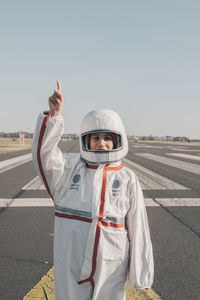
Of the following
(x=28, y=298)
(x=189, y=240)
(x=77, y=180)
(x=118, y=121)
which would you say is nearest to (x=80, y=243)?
(x=77, y=180)

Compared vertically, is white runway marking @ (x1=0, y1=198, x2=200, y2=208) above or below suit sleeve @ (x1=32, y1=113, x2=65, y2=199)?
below

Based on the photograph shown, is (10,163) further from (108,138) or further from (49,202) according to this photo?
A: (108,138)

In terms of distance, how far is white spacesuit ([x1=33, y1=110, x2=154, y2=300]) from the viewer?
1.63 m

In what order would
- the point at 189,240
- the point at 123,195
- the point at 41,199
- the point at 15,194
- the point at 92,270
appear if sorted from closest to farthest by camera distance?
1. the point at 92,270
2. the point at 123,195
3. the point at 189,240
4. the point at 41,199
5. the point at 15,194

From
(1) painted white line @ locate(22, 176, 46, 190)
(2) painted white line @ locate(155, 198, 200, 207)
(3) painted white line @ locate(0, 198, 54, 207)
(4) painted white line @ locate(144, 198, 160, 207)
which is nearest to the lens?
(3) painted white line @ locate(0, 198, 54, 207)

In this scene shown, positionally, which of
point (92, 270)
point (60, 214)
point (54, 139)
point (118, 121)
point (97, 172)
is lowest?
point (92, 270)

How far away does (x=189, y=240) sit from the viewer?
13.1 ft

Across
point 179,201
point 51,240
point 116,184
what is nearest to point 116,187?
point 116,184

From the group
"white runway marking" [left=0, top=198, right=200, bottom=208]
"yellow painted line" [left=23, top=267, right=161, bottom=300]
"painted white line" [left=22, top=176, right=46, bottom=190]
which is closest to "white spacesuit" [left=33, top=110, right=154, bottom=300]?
"yellow painted line" [left=23, top=267, right=161, bottom=300]

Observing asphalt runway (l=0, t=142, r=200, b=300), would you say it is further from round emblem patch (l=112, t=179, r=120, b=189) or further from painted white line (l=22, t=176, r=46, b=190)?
round emblem patch (l=112, t=179, r=120, b=189)

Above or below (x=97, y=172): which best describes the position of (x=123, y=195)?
below

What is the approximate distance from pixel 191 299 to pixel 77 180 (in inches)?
71.9

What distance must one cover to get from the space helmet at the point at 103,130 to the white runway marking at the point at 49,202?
4327 mm

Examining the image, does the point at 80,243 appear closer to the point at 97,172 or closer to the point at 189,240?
the point at 97,172
